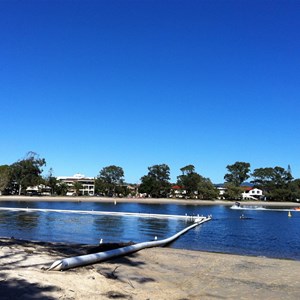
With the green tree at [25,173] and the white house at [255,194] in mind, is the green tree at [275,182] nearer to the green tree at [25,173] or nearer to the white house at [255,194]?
the white house at [255,194]

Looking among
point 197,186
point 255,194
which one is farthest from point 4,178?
point 255,194

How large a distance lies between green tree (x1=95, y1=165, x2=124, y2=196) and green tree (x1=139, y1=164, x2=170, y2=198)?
38.2 feet

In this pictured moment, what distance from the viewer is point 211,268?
532 inches

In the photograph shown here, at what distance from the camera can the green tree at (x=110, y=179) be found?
548ft

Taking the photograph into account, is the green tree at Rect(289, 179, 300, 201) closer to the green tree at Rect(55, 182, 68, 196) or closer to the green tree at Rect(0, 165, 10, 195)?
the green tree at Rect(55, 182, 68, 196)

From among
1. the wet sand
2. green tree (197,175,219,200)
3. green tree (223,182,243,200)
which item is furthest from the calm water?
green tree (223,182,243,200)

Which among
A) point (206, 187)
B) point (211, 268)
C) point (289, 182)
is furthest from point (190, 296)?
point (289, 182)

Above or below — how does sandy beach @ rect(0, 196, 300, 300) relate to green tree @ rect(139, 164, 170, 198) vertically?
below

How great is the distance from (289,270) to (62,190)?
149 metres

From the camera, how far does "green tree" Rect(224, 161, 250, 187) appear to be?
172 metres

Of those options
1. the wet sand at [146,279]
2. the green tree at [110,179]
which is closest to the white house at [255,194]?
the green tree at [110,179]

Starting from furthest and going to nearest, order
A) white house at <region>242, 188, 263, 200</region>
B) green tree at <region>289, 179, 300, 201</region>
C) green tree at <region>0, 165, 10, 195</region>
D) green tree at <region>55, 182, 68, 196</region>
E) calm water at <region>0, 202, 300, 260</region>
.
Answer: white house at <region>242, 188, 263, 200</region>, green tree at <region>289, 179, 300, 201</region>, green tree at <region>55, 182, 68, 196</region>, green tree at <region>0, 165, 10, 195</region>, calm water at <region>0, 202, 300, 260</region>

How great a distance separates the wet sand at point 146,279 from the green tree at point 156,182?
476ft

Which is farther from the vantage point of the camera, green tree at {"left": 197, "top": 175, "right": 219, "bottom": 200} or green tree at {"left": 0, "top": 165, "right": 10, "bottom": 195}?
green tree at {"left": 197, "top": 175, "right": 219, "bottom": 200}
